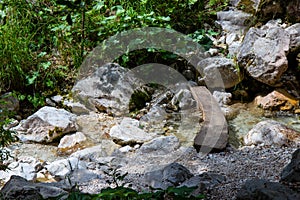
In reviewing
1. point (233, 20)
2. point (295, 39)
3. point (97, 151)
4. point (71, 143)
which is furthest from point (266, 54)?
point (71, 143)

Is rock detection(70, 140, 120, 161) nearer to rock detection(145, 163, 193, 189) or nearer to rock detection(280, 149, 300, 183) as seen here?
rock detection(145, 163, 193, 189)

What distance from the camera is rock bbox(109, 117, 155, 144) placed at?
3.45 meters

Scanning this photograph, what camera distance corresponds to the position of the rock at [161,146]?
3178 millimetres

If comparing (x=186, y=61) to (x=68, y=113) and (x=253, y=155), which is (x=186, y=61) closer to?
(x=68, y=113)

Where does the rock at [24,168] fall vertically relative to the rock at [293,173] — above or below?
below

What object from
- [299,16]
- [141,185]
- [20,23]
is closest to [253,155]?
[141,185]

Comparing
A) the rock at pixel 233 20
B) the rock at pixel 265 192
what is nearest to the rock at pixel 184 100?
the rock at pixel 233 20

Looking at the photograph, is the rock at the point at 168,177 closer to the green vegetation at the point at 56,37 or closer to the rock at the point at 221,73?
the rock at the point at 221,73

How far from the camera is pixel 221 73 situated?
415cm

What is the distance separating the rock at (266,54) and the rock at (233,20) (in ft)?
2.29

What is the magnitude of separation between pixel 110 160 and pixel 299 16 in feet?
9.57

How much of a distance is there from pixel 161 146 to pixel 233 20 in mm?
2464

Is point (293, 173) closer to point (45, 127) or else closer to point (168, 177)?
point (168, 177)

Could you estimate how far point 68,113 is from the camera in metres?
3.84
